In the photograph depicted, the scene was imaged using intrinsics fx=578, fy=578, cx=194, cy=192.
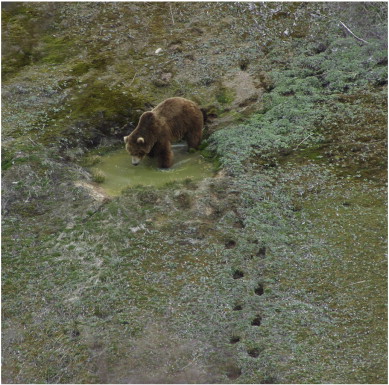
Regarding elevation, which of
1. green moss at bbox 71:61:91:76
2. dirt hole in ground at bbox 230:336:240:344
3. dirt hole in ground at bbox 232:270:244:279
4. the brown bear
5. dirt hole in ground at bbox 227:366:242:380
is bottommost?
dirt hole in ground at bbox 227:366:242:380

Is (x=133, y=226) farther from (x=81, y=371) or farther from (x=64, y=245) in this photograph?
(x=81, y=371)

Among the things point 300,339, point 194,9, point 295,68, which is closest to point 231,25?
point 194,9

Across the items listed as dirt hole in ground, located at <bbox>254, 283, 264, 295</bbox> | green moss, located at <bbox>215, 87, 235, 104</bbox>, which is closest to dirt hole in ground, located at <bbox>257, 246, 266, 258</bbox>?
dirt hole in ground, located at <bbox>254, 283, 264, 295</bbox>

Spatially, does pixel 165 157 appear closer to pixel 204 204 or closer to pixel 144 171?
pixel 144 171

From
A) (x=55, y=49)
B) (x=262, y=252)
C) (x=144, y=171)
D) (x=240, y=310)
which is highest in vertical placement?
(x=55, y=49)

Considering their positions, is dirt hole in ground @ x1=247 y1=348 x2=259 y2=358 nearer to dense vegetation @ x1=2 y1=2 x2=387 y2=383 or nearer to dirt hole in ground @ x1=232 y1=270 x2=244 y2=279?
dense vegetation @ x1=2 y1=2 x2=387 y2=383

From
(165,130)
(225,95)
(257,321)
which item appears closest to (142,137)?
(165,130)
